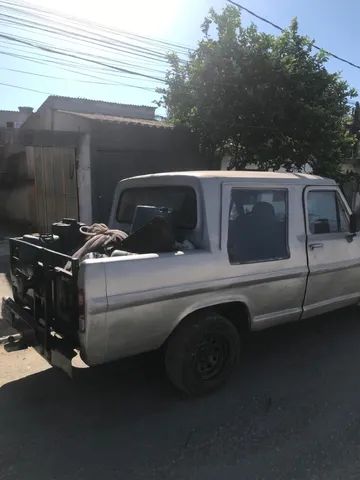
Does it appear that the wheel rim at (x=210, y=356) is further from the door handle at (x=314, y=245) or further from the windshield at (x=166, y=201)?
the door handle at (x=314, y=245)

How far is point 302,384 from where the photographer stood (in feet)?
13.8

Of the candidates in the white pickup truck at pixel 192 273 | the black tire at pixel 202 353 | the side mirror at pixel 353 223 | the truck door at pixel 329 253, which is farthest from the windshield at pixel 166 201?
the side mirror at pixel 353 223

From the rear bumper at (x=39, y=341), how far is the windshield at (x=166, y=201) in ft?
4.70

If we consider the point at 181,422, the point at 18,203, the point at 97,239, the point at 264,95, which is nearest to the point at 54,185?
the point at 18,203

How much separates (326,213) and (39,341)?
10.0 feet

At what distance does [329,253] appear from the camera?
4.88 meters

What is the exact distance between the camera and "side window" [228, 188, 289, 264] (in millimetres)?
4164

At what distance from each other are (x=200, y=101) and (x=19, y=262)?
8.50 m

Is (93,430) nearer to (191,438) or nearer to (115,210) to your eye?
(191,438)

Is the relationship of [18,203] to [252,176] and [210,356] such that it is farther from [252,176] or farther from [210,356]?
[210,356]

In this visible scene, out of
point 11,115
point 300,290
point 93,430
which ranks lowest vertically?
point 93,430

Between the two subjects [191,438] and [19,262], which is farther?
[19,262]

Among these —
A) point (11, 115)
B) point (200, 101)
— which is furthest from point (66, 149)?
point (11, 115)

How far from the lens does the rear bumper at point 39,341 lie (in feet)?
11.6
